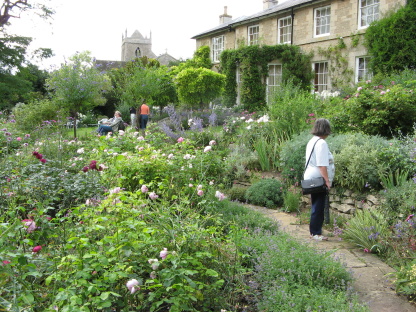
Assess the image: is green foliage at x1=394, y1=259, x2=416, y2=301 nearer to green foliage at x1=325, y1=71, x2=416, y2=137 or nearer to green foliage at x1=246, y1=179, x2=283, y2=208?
green foliage at x1=246, y1=179, x2=283, y2=208

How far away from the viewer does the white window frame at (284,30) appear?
792 inches

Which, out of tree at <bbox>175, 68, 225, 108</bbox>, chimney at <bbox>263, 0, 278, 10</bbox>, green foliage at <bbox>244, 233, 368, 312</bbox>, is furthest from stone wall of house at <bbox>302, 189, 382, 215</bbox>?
chimney at <bbox>263, 0, 278, 10</bbox>

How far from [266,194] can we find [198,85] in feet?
43.7

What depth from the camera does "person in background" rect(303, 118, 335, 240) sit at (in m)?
4.89

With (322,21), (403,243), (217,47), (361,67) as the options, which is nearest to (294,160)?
(403,243)

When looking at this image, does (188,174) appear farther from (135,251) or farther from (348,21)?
(348,21)

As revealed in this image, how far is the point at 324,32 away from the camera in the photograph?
1825 cm

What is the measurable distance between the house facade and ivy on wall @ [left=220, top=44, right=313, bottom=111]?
1.33 ft

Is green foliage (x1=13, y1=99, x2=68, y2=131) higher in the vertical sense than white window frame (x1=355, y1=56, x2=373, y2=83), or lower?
lower

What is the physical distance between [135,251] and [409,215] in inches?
135

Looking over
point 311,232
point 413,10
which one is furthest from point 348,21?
point 311,232

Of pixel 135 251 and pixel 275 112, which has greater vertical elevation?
pixel 275 112

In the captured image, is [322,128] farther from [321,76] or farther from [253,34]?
[253,34]

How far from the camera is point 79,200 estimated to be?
14.3ft
